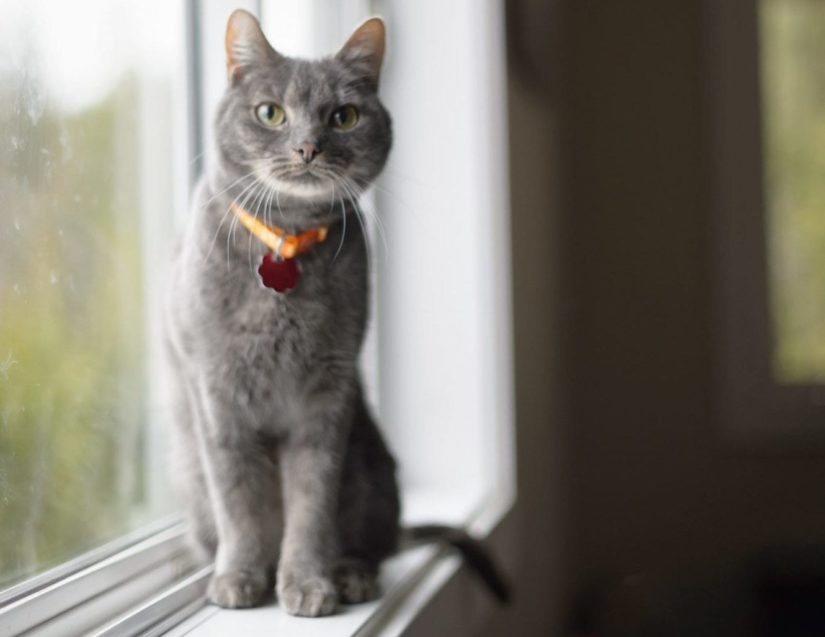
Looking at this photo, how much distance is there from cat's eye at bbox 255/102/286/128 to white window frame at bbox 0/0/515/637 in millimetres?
80

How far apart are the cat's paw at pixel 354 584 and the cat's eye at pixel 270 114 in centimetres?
39

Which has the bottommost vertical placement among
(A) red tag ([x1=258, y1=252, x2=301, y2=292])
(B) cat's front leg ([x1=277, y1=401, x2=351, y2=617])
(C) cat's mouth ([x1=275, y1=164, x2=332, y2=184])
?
(B) cat's front leg ([x1=277, y1=401, x2=351, y2=617])

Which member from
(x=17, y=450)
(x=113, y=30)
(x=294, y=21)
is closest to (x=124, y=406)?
(x=17, y=450)

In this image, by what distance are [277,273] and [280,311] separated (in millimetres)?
36

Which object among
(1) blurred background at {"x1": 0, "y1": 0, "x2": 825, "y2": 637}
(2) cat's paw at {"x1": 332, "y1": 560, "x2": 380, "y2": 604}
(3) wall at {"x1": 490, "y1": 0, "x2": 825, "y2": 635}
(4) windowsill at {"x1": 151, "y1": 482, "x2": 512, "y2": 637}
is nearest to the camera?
(4) windowsill at {"x1": 151, "y1": 482, "x2": 512, "y2": 637}

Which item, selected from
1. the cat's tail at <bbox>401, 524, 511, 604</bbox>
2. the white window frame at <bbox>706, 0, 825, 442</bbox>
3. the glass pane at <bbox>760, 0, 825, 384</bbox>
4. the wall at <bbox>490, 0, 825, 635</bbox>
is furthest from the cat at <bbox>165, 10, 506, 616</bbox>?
the glass pane at <bbox>760, 0, 825, 384</bbox>

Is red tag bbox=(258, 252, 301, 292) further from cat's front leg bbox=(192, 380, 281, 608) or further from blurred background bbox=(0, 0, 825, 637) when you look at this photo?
blurred background bbox=(0, 0, 825, 637)

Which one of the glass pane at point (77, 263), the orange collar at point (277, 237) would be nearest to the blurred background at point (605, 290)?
the glass pane at point (77, 263)

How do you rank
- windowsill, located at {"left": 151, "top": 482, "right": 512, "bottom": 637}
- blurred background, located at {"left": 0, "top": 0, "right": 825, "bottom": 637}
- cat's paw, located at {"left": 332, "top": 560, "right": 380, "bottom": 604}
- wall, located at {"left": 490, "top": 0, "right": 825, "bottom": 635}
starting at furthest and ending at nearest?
1. wall, located at {"left": 490, "top": 0, "right": 825, "bottom": 635}
2. blurred background, located at {"left": 0, "top": 0, "right": 825, "bottom": 637}
3. cat's paw, located at {"left": 332, "top": 560, "right": 380, "bottom": 604}
4. windowsill, located at {"left": 151, "top": 482, "right": 512, "bottom": 637}

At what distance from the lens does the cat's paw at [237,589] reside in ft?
2.39

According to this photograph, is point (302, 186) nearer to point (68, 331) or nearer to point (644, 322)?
point (68, 331)

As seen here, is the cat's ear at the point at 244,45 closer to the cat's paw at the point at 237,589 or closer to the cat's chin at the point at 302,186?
the cat's chin at the point at 302,186

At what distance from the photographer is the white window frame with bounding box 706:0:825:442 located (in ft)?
7.76

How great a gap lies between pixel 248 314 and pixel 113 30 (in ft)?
1.22
